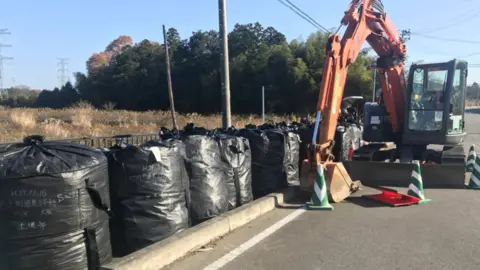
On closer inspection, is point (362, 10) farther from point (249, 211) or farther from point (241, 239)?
point (241, 239)

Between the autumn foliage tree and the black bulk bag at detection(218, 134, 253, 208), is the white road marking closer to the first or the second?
the black bulk bag at detection(218, 134, 253, 208)

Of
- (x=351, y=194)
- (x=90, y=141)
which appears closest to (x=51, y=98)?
(x=90, y=141)

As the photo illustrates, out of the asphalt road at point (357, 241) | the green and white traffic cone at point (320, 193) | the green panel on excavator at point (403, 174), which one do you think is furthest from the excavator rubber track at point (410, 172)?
the green and white traffic cone at point (320, 193)

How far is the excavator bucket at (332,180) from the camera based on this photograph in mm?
7818

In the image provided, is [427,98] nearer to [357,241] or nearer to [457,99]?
[457,99]

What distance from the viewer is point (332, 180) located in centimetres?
784

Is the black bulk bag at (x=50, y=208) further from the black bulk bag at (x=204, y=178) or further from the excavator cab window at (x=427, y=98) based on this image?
the excavator cab window at (x=427, y=98)

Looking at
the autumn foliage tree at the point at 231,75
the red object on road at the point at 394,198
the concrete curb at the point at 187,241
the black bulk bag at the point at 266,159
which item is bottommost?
the red object on road at the point at 394,198

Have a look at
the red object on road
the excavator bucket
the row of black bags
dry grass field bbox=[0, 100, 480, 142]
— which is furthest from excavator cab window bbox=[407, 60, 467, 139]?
dry grass field bbox=[0, 100, 480, 142]

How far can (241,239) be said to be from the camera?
5.57m

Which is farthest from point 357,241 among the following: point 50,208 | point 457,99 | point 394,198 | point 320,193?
point 457,99

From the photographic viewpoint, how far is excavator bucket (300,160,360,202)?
7.82 metres

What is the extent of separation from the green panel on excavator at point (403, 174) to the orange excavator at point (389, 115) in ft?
0.07

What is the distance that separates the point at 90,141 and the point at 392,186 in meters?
7.42
